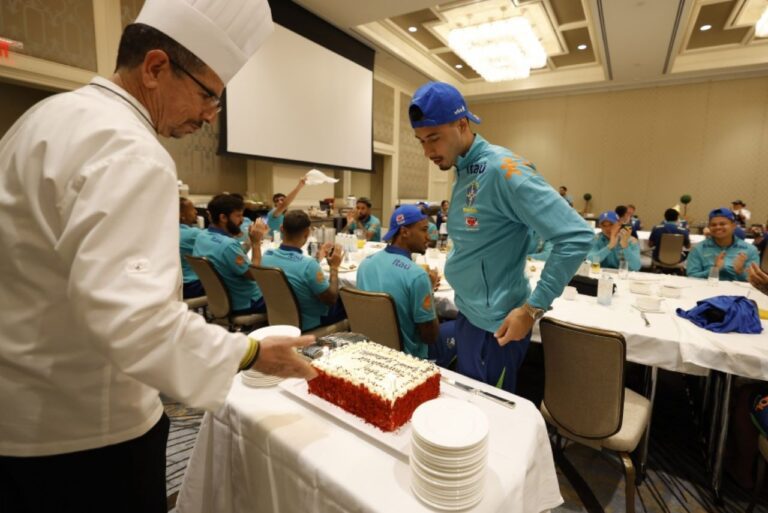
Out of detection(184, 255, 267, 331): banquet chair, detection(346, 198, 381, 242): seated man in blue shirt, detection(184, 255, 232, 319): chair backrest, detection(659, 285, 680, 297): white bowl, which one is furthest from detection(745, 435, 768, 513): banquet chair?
detection(346, 198, 381, 242): seated man in blue shirt

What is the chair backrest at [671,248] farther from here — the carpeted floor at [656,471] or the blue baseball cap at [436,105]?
the blue baseball cap at [436,105]

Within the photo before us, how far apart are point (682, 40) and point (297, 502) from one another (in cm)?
952

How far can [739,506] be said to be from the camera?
1.77m

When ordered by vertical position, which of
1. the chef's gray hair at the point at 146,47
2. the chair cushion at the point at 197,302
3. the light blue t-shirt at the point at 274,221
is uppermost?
the chef's gray hair at the point at 146,47

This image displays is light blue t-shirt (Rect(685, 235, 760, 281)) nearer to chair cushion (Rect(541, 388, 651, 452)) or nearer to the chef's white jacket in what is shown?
chair cushion (Rect(541, 388, 651, 452))

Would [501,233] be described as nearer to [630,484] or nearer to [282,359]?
[282,359]

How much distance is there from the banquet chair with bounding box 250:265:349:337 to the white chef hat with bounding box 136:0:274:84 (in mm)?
1655

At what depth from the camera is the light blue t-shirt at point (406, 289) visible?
2012mm

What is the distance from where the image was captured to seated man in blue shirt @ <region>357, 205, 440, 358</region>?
2.02 m

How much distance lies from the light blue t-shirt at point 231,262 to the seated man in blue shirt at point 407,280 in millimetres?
1199

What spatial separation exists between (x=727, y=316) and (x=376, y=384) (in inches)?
76.3

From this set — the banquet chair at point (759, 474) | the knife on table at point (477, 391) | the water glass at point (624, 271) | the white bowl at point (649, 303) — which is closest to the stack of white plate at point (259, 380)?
the knife on table at point (477, 391)

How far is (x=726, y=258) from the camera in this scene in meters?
3.58

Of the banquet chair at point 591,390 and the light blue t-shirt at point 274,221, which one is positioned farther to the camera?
the light blue t-shirt at point 274,221
